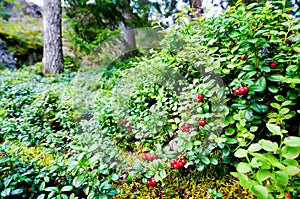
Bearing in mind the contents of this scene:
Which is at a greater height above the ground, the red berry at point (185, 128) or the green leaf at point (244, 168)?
the green leaf at point (244, 168)

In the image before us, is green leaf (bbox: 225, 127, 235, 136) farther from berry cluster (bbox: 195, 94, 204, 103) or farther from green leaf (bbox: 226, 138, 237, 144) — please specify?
berry cluster (bbox: 195, 94, 204, 103)

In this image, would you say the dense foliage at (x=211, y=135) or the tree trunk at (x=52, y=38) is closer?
the dense foliage at (x=211, y=135)

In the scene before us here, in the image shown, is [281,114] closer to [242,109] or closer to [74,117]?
[242,109]

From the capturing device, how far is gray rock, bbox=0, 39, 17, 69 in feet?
17.6

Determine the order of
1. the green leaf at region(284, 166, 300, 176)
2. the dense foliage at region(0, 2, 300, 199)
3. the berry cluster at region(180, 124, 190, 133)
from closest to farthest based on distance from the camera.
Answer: the green leaf at region(284, 166, 300, 176)
the dense foliage at region(0, 2, 300, 199)
the berry cluster at region(180, 124, 190, 133)

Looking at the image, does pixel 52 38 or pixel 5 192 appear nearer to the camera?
pixel 5 192

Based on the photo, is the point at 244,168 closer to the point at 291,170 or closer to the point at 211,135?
the point at 291,170

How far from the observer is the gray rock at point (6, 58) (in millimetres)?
5355

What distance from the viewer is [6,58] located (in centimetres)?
547

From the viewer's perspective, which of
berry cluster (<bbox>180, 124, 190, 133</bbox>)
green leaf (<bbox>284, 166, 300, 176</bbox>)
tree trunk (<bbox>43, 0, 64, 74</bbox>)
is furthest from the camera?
tree trunk (<bbox>43, 0, 64, 74</bbox>)

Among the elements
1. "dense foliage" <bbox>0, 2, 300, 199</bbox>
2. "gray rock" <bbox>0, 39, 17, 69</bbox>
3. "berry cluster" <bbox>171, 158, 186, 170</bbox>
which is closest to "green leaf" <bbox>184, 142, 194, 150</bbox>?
"dense foliage" <bbox>0, 2, 300, 199</bbox>

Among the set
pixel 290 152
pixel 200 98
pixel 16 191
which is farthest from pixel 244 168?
pixel 16 191

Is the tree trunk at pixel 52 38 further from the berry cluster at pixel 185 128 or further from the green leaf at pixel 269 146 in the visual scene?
the green leaf at pixel 269 146

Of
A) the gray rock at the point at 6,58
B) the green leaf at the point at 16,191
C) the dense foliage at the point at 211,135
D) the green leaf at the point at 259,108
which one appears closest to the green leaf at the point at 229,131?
the dense foliage at the point at 211,135
